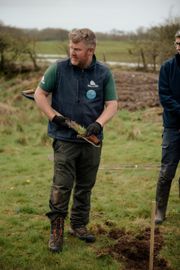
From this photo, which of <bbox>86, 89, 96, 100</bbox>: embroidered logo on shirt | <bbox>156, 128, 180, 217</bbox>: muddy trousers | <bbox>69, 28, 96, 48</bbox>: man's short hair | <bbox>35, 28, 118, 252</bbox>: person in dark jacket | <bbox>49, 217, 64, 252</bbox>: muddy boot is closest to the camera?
<bbox>69, 28, 96, 48</bbox>: man's short hair

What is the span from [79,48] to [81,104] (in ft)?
2.01

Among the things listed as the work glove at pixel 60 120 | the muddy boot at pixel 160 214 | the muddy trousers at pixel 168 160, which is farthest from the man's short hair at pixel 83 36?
the muddy boot at pixel 160 214

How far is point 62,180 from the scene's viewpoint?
200 inches

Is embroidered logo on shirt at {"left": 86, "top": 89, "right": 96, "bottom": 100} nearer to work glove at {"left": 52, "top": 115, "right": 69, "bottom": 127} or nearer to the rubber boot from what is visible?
work glove at {"left": 52, "top": 115, "right": 69, "bottom": 127}

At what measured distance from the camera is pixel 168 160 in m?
5.90

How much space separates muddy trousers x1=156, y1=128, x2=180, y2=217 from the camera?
5816 millimetres

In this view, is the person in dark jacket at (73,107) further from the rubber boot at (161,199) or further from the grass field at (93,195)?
the rubber boot at (161,199)

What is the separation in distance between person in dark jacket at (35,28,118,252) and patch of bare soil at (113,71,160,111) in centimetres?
1197

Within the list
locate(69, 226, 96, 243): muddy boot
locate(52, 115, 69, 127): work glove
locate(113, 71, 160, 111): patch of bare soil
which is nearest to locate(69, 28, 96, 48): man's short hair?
locate(52, 115, 69, 127): work glove

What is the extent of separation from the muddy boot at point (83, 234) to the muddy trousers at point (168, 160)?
1165mm

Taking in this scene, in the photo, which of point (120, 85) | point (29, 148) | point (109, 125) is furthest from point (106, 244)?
point (120, 85)

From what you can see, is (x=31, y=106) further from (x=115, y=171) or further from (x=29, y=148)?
(x=115, y=171)

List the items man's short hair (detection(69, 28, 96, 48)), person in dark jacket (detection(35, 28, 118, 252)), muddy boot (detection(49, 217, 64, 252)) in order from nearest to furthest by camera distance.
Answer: man's short hair (detection(69, 28, 96, 48)) < person in dark jacket (detection(35, 28, 118, 252)) < muddy boot (detection(49, 217, 64, 252))

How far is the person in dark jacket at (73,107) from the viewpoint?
16.1 ft
